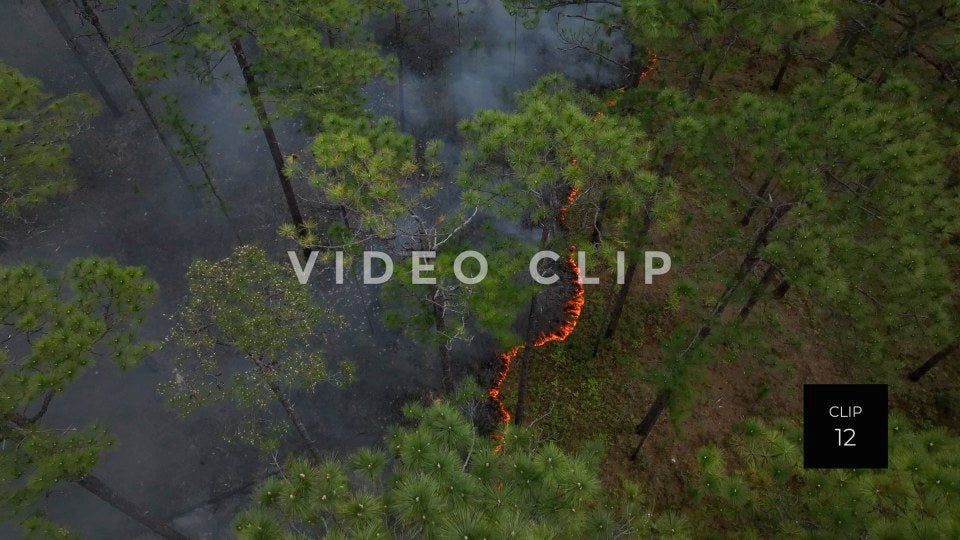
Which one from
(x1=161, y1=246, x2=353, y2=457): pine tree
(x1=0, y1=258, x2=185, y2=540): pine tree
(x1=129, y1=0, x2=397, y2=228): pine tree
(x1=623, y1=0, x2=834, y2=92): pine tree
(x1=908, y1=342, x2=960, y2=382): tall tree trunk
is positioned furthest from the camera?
(x1=908, y1=342, x2=960, y2=382): tall tree trunk

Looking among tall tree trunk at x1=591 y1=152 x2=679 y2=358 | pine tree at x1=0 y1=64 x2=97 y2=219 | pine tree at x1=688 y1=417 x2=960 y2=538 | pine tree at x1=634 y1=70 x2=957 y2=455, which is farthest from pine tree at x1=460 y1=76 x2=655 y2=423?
pine tree at x1=0 y1=64 x2=97 y2=219

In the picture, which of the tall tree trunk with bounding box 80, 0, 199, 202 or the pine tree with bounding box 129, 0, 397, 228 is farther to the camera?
the tall tree trunk with bounding box 80, 0, 199, 202

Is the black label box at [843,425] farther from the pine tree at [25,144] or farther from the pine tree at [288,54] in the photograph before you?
the pine tree at [25,144]

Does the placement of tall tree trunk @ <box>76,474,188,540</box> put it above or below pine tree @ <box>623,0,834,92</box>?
below

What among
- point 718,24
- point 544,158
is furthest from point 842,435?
point 718,24

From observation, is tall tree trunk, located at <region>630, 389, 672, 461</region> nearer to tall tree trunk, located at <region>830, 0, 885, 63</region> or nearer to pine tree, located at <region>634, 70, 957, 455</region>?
pine tree, located at <region>634, 70, 957, 455</region>

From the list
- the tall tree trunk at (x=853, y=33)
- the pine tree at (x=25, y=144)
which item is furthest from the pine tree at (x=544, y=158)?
the tall tree trunk at (x=853, y=33)

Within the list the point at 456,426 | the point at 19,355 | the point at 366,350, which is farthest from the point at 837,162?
the point at 19,355

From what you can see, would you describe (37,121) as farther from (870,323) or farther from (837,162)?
(870,323)
